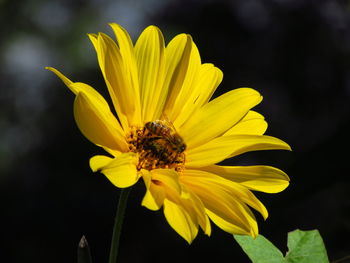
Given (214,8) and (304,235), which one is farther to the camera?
(214,8)

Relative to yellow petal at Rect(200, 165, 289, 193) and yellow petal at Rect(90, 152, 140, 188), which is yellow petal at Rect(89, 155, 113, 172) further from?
yellow petal at Rect(200, 165, 289, 193)

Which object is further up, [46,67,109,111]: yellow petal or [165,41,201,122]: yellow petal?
[165,41,201,122]: yellow petal

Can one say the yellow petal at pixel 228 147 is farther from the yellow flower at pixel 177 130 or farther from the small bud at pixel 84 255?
the small bud at pixel 84 255

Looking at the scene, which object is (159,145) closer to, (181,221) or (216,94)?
(181,221)

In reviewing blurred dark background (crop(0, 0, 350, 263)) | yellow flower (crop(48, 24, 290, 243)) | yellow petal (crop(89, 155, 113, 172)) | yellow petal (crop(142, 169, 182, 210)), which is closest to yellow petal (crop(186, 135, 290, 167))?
yellow flower (crop(48, 24, 290, 243))

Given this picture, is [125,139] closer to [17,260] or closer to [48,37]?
[17,260]

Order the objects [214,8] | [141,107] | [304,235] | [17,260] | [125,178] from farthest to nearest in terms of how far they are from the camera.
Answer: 1. [214,8]
2. [17,260]
3. [141,107]
4. [304,235]
5. [125,178]

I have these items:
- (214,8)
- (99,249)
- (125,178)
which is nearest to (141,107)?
(125,178)

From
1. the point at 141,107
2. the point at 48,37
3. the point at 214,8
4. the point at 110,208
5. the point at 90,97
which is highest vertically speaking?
the point at 214,8
